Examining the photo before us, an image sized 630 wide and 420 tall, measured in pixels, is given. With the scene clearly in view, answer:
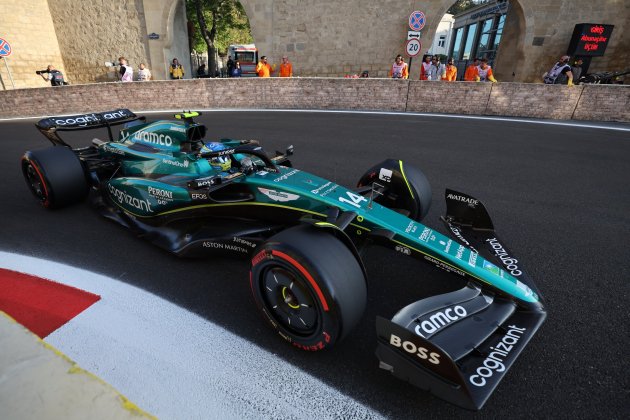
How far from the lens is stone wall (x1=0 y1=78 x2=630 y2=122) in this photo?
9.31 meters

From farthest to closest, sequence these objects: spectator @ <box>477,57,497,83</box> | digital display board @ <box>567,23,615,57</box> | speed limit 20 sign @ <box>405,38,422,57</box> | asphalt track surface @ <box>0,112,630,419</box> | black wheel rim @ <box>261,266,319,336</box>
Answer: digital display board @ <box>567,23,615,57</box>
spectator @ <box>477,57,497,83</box>
speed limit 20 sign @ <box>405,38,422,57</box>
black wheel rim @ <box>261,266,319,336</box>
asphalt track surface @ <box>0,112,630,419</box>

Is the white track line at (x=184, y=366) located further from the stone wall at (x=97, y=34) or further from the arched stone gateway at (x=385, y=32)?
the stone wall at (x=97, y=34)

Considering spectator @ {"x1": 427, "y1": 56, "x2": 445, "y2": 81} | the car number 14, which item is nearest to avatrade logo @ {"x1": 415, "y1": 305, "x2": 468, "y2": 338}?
the car number 14

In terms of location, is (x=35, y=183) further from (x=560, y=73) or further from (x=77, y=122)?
(x=560, y=73)

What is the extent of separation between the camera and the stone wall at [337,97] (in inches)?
367

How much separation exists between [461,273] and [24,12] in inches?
899

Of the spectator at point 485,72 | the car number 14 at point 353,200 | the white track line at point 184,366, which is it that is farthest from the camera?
the spectator at point 485,72

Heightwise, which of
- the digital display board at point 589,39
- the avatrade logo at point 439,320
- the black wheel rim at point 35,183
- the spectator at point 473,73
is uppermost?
the digital display board at point 589,39

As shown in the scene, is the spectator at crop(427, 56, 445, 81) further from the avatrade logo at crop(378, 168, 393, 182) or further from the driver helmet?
the driver helmet

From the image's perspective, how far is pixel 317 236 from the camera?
190cm

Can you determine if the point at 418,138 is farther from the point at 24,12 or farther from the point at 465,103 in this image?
the point at 24,12

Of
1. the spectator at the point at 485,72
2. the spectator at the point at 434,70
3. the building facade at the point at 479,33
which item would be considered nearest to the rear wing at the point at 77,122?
the spectator at the point at 485,72

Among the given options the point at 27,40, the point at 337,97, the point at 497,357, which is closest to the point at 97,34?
the point at 27,40

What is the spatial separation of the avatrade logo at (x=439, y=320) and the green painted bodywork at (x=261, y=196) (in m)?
0.26
